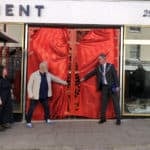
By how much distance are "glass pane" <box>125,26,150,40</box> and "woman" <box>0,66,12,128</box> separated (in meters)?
3.55

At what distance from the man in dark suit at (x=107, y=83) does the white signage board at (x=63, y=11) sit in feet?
3.80

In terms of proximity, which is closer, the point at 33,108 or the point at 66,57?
the point at 33,108

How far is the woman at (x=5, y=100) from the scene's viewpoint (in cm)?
1485

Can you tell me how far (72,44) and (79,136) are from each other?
127 inches

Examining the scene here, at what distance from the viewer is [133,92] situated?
1656cm

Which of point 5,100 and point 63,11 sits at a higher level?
point 63,11

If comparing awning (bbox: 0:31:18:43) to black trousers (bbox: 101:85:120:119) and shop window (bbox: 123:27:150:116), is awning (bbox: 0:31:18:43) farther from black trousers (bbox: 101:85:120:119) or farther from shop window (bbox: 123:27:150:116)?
shop window (bbox: 123:27:150:116)

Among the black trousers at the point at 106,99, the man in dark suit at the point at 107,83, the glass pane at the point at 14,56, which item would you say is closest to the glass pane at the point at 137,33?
the man in dark suit at the point at 107,83

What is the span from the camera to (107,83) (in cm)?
1580

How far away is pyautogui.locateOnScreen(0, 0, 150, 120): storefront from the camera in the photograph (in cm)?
1616

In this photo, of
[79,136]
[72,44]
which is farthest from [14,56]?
[79,136]

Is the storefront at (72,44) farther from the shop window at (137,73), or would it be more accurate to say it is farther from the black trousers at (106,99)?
the black trousers at (106,99)

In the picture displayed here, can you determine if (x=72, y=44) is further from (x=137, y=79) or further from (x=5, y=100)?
(x=5, y=100)

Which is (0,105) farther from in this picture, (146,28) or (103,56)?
(146,28)
